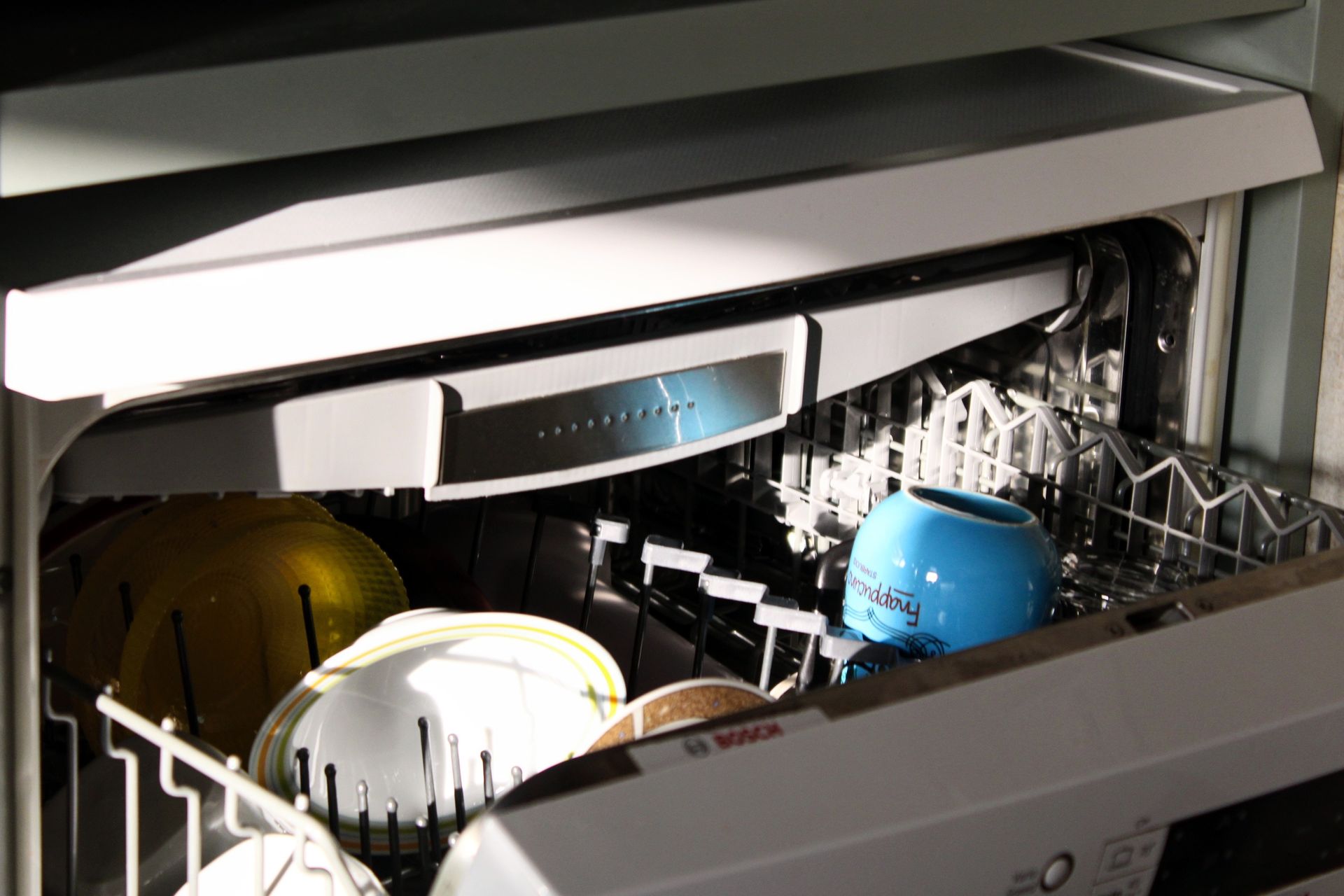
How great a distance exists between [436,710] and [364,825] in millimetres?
142

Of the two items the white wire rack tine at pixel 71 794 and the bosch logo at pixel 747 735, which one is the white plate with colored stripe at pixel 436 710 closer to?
the white wire rack tine at pixel 71 794

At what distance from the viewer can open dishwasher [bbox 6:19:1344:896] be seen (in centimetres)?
53

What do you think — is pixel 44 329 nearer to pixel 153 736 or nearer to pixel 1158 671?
pixel 153 736

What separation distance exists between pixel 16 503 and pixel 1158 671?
517 millimetres

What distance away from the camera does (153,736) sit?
60cm

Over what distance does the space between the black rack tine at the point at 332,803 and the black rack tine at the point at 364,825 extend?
0.01m

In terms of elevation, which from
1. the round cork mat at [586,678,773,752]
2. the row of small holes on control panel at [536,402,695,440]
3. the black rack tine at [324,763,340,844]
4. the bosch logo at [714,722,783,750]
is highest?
the row of small holes on control panel at [536,402,695,440]

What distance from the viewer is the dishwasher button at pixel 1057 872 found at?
0.56 m

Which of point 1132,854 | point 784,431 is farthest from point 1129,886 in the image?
point 784,431

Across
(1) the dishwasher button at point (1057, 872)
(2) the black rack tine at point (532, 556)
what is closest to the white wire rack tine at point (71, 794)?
(2) the black rack tine at point (532, 556)

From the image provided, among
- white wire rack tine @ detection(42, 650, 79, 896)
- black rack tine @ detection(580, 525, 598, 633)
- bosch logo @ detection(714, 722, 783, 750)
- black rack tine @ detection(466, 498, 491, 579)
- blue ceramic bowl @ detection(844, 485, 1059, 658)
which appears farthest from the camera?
black rack tine @ detection(466, 498, 491, 579)

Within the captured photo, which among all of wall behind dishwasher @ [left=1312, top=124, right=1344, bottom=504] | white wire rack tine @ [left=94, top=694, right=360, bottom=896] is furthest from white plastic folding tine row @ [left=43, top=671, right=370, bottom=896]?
wall behind dishwasher @ [left=1312, top=124, right=1344, bottom=504]

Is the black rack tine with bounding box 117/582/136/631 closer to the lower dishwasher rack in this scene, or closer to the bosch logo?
the lower dishwasher rack

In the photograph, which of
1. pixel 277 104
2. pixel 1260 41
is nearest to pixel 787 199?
pixel 277 104
